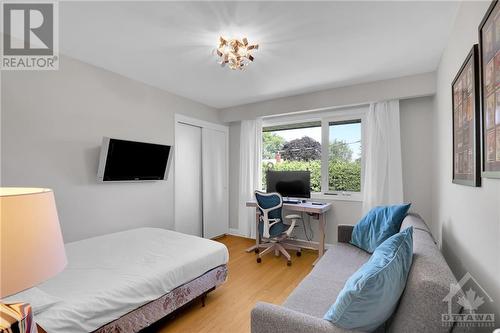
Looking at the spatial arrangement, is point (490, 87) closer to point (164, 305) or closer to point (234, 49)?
point (234, 49)

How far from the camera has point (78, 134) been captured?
271cm

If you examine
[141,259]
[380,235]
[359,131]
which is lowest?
[141,259]

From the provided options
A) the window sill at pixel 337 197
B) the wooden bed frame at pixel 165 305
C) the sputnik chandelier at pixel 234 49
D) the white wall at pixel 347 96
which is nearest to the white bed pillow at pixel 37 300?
the wooden bed frame at pixel 165 305

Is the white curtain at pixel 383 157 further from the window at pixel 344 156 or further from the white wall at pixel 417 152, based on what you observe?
the window at pixel 344 156

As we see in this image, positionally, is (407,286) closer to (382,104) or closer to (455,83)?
(455,83)

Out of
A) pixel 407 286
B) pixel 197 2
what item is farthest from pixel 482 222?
pixel 197 2

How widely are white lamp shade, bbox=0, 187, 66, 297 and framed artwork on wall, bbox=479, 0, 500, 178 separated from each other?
69.7 inches

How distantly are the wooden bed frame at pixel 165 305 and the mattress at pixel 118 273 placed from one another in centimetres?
5

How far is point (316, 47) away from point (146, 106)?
8.04ft

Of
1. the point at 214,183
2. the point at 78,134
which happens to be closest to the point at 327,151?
the point at 214,183

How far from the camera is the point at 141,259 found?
2156 mm

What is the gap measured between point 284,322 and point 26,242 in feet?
3.66
